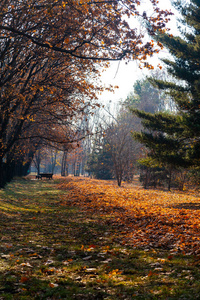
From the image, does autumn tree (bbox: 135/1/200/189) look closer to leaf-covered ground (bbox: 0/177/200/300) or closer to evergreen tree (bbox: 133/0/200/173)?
evergreen tree (bbox: 133/0/200/173)

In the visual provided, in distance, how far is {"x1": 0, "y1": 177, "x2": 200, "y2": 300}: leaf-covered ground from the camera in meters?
4.42

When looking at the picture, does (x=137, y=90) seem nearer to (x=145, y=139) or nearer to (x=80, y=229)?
(x=145, y=139)

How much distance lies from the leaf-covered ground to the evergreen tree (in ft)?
20.2

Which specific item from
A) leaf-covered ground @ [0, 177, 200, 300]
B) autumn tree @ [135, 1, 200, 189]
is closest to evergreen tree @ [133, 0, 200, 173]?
autumn tree @ [135, 1, 200, 189]

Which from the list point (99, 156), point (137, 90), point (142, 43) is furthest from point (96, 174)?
point (142, 43)

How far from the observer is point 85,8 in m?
9.27

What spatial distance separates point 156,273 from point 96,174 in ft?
152

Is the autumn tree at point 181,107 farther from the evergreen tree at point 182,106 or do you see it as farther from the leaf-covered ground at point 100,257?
the leaf-covered ground at point 100,257

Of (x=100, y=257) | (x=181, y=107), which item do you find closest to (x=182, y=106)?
(x=181, y=107)

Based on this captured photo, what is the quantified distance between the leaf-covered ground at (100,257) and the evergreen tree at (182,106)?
617 centimetres

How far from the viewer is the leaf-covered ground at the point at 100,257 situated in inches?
174

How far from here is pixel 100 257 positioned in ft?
21.0

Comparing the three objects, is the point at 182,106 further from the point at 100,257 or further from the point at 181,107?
the point at 100,257

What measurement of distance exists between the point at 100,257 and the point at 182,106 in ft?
43.0
